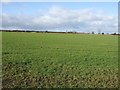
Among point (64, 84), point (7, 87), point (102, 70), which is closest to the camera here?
point (7, 87)

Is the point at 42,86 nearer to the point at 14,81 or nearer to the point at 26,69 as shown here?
the point at 14,81

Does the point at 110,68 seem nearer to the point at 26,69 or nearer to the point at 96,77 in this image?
the point at 96,77

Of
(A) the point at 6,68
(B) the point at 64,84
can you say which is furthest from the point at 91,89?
(A) the point at 6,68

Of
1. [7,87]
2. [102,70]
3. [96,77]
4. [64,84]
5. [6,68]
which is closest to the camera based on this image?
[7,87]

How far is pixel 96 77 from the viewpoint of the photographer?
381 inches

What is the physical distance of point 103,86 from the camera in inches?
328

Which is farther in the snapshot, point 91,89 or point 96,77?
point 96,77

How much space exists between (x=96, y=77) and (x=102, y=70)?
1.84 meters

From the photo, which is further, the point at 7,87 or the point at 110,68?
the point at 110,68

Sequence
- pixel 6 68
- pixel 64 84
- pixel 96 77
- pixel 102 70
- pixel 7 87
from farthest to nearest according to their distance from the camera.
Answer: pixel 102 70
pixel 6 68
pixel 96 77
pixel 64 84
pixel 7 87

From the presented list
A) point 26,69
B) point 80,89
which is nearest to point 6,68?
point 26,69

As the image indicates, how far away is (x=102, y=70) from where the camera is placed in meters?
11.3

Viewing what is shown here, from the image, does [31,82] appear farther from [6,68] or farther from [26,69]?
[6,68]

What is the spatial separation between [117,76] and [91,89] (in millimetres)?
3203
